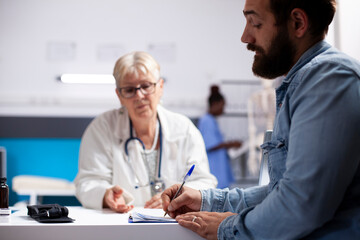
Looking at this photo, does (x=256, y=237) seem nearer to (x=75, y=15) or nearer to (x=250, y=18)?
(x=250, y=18)

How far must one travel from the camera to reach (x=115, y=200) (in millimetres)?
1933

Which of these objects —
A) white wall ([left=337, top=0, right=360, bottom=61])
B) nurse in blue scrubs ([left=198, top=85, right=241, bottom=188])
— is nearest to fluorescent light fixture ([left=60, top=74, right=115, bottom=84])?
nurse in blue scrubs ([left=198, top=85, right=241, bottom=188])

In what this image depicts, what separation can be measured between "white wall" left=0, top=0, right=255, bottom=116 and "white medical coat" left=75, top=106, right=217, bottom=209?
12.3 feet

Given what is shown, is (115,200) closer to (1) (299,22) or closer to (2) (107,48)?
(1) (299,22)

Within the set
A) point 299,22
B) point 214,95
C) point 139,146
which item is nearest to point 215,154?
point 214,95

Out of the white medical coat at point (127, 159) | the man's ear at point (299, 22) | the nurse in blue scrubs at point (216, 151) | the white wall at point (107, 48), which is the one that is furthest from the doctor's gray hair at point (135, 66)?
the white wall at point (107, 48)

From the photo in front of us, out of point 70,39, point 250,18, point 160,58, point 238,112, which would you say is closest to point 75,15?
point 70,39

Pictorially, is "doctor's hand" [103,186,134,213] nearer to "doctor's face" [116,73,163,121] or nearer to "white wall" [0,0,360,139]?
"doctor's face" [116,73,163,121]

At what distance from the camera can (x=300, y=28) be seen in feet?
4.19

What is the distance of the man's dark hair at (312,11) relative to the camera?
49.6 inches

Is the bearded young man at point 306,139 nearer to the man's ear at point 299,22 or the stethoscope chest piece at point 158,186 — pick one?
the man's ear at point 299,22

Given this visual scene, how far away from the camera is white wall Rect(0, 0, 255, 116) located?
19.9ft

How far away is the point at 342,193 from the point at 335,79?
10.6 inches

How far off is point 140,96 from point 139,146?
0.27m
